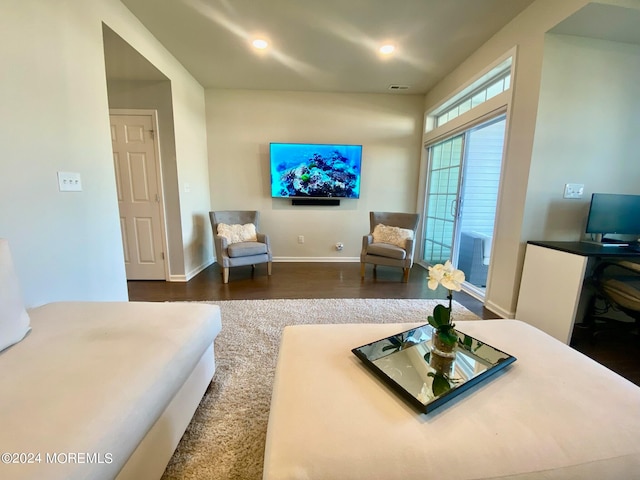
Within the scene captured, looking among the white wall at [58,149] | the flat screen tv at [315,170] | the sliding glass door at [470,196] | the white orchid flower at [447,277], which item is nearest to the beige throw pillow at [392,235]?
the sliding glass door at [470,196]

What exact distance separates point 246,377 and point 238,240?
2.22m

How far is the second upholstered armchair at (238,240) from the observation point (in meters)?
3.25

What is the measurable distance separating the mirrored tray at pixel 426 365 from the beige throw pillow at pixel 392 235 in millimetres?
2302

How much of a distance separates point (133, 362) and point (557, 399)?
→ 1.45 metres

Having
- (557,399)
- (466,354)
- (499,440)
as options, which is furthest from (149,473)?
(557,399)

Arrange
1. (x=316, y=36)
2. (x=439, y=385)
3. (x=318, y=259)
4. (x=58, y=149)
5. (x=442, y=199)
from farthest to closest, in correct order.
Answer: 1. (x=318, y=259)
2. (x=442, y=199)
3. (x=316, y=36)
4. (x=58, y=149)
5. (x=439, y=385)

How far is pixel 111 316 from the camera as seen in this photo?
1251 millimetres

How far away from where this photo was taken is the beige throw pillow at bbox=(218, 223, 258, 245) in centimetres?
345

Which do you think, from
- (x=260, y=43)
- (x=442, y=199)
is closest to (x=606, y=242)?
(x=442, y=199)

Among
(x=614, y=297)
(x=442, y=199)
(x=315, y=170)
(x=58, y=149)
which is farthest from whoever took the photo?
(x=315, y=170)

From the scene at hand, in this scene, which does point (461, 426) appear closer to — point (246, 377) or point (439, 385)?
point (439, 385)

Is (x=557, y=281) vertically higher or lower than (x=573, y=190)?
lower

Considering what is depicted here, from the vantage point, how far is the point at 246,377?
5.17 ft

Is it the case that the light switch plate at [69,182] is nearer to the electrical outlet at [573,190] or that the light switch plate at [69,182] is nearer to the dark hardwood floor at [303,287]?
the dark hardwood floor at [303,287]
